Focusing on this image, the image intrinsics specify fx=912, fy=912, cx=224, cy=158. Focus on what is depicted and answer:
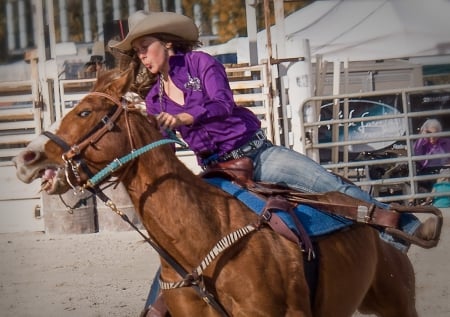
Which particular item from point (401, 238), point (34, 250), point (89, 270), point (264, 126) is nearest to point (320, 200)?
point (401, 238)

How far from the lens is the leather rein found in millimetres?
3871

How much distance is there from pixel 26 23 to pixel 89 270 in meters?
9.34

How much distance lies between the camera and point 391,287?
5.12 meters

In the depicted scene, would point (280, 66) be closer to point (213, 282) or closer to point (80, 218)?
point (80, 218)

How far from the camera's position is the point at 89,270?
9250 mm

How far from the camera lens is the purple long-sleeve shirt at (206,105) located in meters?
4.29

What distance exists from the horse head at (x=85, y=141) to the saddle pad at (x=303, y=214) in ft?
1.82

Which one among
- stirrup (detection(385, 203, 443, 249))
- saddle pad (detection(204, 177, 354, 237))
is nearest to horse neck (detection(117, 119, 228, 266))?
saddle pad (detection(204, 177, 354, 237))

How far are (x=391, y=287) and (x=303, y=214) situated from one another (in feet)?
3.06

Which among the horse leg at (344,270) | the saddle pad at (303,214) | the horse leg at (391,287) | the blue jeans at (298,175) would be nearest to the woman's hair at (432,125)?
the horse leg at (391,287)

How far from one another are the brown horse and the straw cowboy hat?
0.34 metres

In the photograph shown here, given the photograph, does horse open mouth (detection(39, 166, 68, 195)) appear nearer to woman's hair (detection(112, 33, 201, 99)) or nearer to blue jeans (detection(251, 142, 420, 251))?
woman's hair (detection(112, 33, 201, 99))

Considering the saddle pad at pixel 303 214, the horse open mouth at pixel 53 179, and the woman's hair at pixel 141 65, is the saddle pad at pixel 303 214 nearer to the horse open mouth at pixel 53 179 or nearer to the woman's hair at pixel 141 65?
the woman's hair at pixel 141 65

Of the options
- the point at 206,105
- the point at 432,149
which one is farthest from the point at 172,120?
the point at 432,149
